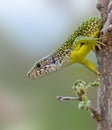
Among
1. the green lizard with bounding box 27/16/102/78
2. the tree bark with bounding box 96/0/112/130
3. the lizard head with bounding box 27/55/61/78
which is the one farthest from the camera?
the lizard head with bounding box 27/55/61/78

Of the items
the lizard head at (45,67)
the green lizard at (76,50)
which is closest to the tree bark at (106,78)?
the green lizard at (76,50)

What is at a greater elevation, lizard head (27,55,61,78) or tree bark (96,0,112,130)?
lizard head (27,55,61,78)

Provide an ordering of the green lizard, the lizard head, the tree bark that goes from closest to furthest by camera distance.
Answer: the tree bark < the green lizard < the lizard head

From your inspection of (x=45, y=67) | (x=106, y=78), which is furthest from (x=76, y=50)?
(x=106, y=78)

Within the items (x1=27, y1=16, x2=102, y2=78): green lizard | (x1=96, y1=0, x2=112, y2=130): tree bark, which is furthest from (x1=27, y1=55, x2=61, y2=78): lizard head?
(x1=96, y1=0, x2=112, y2=130): tree bark

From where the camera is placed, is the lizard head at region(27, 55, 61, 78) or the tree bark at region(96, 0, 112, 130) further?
the lizard head at region(27, 55, 61, 78)

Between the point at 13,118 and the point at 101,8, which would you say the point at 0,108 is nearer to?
the point at 13,118

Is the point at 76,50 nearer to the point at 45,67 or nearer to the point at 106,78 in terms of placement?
the point at 45,67

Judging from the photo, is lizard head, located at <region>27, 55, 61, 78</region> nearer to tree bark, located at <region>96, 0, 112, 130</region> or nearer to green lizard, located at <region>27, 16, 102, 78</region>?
green lizard, located at <region>27, 16, 102, 78</region>
